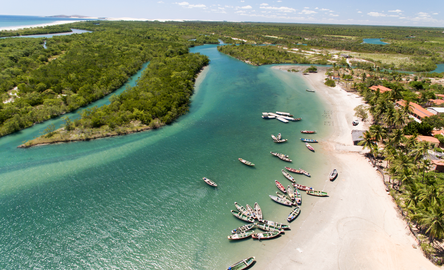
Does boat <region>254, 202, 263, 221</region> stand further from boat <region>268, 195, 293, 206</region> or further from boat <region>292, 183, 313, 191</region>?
boat <region>292, 183, 313, 191</region>

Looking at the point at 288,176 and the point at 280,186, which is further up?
the point at 288,176

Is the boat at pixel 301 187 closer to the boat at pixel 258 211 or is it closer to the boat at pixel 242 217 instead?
the boat at pixel 258 211

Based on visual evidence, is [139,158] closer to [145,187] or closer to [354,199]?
[145,187]

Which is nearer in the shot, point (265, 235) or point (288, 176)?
point (265, 235)

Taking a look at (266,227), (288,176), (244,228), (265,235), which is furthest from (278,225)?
(288,176)

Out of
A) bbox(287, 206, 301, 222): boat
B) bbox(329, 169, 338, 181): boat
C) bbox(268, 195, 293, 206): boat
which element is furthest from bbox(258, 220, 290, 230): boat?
bbox(329, 169, 338, 181): boat

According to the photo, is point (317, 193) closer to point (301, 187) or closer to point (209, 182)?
point (301, 187)
